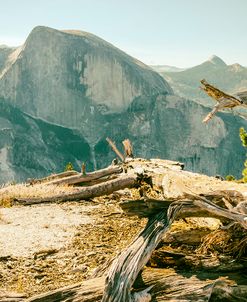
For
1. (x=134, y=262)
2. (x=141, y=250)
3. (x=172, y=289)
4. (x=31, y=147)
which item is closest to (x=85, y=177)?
(x=141, y=250)

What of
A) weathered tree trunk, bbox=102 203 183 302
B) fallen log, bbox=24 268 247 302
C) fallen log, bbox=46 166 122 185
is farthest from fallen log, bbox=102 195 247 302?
fallen log, bbox=46 166 122 185

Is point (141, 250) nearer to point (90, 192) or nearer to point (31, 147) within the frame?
point (90, 192)

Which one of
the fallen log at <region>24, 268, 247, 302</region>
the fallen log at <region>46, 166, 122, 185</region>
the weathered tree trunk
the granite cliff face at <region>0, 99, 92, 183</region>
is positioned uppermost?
the weathered tree trunk

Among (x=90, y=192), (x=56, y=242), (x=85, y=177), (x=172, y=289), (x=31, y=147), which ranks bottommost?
(x=31, y=147)

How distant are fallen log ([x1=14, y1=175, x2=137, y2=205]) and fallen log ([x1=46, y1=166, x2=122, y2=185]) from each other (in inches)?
117

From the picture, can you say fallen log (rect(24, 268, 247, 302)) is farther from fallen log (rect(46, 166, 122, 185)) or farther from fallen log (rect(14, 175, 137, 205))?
fallen log (rect(46, 166, 122, 185))

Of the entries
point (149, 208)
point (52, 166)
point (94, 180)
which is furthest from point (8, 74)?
point (149, 208)

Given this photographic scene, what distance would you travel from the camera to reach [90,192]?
15062mm

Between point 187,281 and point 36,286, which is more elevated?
point 187,281

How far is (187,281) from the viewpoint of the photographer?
5.47m

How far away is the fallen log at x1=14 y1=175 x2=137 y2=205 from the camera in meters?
14.2

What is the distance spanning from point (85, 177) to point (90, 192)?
384 cm

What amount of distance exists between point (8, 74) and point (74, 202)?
18819 centimetres

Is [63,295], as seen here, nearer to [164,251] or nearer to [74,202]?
[164,251]
